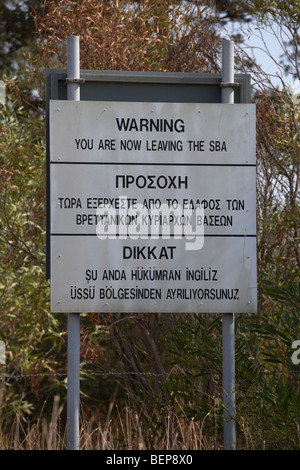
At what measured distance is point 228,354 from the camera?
5.46 meters

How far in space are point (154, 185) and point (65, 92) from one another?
3.21ft

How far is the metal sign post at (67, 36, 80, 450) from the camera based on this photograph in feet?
17.1

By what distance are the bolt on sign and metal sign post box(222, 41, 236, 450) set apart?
152mm

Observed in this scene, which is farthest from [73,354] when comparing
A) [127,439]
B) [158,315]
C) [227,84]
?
[158,315]

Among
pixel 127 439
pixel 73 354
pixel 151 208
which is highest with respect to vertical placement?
pixel 151 208

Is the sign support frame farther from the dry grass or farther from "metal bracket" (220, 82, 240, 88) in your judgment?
the dry grass

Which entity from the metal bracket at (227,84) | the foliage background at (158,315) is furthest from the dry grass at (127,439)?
the metal bracket at (227,84)

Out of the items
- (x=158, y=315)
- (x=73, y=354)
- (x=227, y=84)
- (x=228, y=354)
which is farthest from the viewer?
(x=158, y=315)

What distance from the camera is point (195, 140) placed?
5.46 metres

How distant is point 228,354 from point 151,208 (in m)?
1.19

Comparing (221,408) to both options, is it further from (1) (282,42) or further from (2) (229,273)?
(1) (282,42)

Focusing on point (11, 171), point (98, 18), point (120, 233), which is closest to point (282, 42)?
point (98, 18)

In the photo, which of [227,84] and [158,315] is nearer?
[227,84]

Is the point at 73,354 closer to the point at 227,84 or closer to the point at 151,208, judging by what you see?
the point at 151,208
